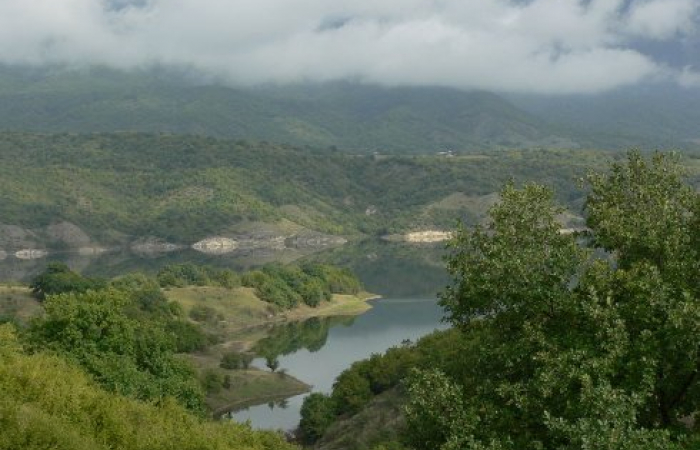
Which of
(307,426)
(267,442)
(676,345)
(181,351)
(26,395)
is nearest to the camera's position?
(676,345)

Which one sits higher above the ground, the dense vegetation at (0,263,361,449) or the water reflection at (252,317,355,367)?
the dense vegetation at (0,263,361,449)

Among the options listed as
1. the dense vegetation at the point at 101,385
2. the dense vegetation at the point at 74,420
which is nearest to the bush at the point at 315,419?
the dense vegetation at the point at 101,385

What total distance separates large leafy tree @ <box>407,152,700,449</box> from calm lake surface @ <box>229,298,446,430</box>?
60.3 metres

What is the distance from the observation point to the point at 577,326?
20953 millimetres

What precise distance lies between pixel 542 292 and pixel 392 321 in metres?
133

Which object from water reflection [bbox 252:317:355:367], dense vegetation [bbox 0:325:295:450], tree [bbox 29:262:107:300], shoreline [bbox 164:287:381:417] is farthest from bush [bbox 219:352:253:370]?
dense vegetation [bbox 0:325:295:450]

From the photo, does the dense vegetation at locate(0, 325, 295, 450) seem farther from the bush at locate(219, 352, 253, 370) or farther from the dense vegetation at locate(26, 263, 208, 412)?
the bush at locate(219, 352, 253, 370)

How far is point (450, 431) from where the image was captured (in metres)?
20.7

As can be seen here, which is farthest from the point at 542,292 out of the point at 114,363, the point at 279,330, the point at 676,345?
the point at 279,330

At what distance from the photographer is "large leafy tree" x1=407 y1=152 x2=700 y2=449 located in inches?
733

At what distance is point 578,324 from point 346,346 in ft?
365

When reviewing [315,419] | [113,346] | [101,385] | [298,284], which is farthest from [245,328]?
[101,385]

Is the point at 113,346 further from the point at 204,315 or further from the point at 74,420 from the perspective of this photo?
the point at 204,315

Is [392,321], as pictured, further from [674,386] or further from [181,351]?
[674,386]
